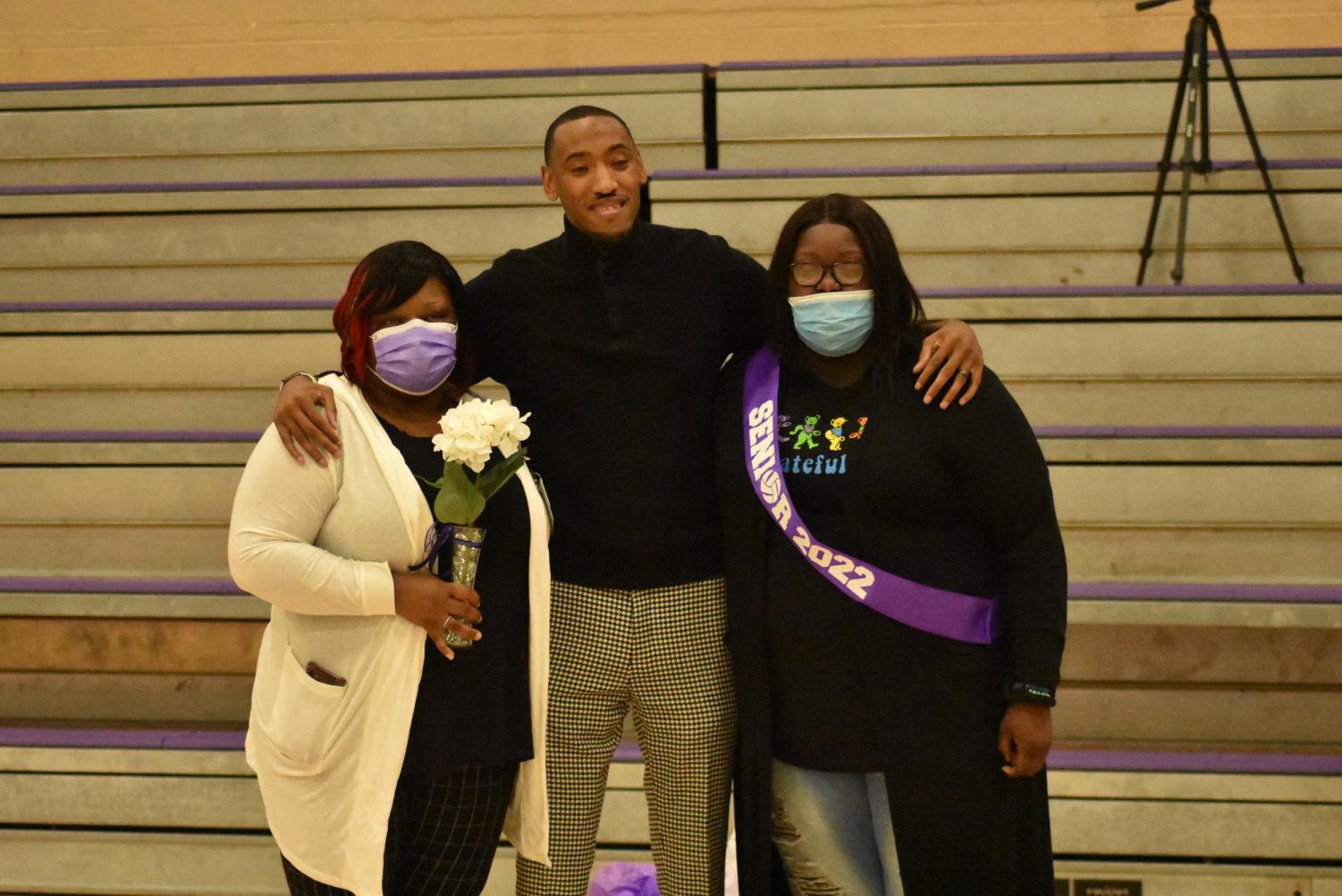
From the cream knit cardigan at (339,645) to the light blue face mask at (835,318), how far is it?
0.57m

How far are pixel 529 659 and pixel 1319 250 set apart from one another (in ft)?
9.24

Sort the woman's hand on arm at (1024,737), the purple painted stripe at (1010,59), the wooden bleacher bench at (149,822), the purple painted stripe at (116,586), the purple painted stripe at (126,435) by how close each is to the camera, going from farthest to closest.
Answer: the purple painted stripe at (1010,59) → the purple painted stripe at (126,435) → the purple painted stripe at (116,586) → the wooden bleacher bench at (149,822) → the woman's hand on arm at (1024,737)

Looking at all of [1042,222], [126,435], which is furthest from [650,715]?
[1042,222]

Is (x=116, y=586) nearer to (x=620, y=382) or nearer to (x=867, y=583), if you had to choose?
(x=620, y=382)

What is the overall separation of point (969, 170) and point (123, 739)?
8.75 feet

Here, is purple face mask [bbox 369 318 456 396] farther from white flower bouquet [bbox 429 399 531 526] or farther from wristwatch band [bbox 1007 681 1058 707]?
wristwatch band [bbox 1007 681 1058 707]

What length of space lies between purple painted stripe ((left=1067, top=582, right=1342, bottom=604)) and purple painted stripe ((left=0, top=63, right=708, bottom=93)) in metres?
2.33

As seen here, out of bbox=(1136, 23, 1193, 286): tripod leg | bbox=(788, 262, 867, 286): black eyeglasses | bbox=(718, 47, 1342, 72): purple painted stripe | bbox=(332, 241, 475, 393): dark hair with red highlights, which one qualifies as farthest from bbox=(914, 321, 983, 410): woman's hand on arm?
bbox=(718, 47, 1342, 72): purple painted stripe

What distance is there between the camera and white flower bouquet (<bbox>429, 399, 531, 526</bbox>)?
1.63 meters

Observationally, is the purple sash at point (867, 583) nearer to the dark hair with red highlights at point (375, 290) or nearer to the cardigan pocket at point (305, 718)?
the dark hair with red highlights at point (375, 290)

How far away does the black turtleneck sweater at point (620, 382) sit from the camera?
1829 millimetres

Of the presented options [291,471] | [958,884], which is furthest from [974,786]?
[291,471]

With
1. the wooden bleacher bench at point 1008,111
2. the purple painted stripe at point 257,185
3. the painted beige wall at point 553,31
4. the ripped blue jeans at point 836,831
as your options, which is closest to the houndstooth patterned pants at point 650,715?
the ripped blue jeans at point 836,831

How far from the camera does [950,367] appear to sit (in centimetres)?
173
